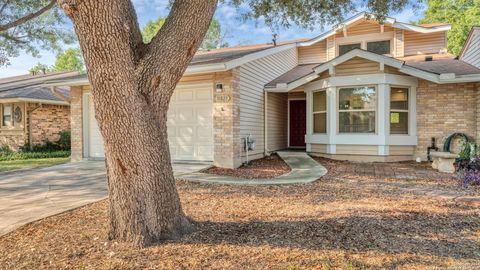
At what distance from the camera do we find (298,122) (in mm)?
13531

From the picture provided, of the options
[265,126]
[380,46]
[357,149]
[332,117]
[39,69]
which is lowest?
[357,149]

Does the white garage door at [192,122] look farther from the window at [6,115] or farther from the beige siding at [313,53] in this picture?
the window at [6,115]

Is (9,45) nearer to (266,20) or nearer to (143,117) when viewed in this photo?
(266,20)

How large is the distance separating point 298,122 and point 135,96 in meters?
10.9

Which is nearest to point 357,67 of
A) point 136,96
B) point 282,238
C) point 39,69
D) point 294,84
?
point 294,84

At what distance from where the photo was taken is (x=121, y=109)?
313 centimetres

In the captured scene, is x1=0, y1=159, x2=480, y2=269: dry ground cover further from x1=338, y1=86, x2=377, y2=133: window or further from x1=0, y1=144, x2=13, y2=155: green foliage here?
x1=0, y1=144, x2=13, y2=155: green foliage

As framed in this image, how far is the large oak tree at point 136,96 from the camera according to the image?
10.1 ft

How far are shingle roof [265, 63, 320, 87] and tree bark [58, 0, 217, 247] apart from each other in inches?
305

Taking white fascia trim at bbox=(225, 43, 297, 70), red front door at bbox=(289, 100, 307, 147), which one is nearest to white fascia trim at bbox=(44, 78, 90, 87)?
white fascia trim at bbox=(225, 43, 297, 70)

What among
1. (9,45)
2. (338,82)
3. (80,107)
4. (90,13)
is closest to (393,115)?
(338,82)

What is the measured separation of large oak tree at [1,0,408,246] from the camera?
10.1ft

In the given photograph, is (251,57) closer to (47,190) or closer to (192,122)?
(192,122)

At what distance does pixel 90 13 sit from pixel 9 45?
40.7 ft
